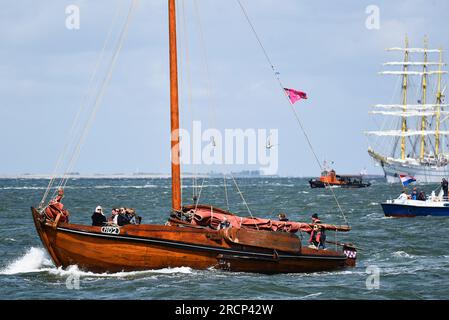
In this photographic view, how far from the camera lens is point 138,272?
982 inches

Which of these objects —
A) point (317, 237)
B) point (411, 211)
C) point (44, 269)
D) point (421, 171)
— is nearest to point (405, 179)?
point (411, 211)

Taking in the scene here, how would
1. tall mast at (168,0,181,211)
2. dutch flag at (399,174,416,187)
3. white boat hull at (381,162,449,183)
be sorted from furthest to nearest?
white boat hull at (381,162,449,183) → dutch flag at (399,174,416,187) → tall mast at (168,0,181,211)

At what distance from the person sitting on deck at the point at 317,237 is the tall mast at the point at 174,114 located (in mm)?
4241

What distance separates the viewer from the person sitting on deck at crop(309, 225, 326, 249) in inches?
1082

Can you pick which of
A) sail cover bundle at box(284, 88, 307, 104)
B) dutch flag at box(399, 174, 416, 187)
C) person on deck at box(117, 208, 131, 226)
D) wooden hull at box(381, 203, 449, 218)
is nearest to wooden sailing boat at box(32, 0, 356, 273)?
person on deck at box(117, 208, 131, 226)

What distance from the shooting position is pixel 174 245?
24.8 metres

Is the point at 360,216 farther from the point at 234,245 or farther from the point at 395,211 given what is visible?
the point at 234,245

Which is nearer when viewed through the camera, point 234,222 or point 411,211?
point 234,222

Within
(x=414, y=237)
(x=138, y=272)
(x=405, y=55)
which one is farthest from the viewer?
(x=405, y=55)

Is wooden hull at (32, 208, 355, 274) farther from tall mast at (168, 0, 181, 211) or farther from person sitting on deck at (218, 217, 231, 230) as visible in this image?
tall mast at (168, 0, 181, 211)

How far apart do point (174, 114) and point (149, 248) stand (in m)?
4.46

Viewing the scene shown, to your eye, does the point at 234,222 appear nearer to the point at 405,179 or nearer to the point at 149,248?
the point at 149,248

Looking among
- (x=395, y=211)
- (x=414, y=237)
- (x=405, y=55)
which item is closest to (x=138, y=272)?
(x=414, y=237)
